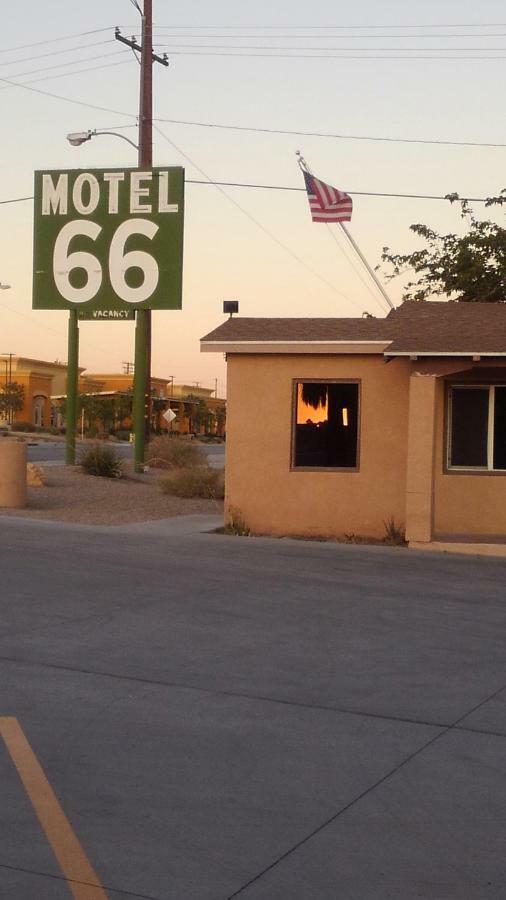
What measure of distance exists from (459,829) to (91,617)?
19.6ft

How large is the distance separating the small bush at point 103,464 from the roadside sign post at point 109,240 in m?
3.51

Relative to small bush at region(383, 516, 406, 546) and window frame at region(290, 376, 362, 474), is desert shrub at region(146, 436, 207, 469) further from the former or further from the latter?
small bush at region(383, 516, 406, 546)

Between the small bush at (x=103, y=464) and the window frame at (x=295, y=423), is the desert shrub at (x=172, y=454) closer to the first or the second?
the small bush at (x=103, y=464)

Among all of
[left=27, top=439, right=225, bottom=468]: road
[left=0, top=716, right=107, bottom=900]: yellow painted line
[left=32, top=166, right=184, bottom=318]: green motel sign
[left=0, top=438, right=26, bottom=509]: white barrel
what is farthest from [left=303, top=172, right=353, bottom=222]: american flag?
[left=0, top=716, right=107, bottom=900]: yellow painted line

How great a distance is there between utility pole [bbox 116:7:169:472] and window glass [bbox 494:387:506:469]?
13.4 m

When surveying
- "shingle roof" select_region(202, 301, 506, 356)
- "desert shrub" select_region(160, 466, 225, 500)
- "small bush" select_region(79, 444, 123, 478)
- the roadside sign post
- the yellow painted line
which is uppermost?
the roadside sign post

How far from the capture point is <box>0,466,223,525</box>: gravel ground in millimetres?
22688

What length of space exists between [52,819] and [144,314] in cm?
2633

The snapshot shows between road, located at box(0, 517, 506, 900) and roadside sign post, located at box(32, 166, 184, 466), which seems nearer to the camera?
road, located at box(0, 517, 506, 900)

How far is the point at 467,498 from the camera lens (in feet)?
64.1

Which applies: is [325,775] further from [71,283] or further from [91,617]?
[71,283]

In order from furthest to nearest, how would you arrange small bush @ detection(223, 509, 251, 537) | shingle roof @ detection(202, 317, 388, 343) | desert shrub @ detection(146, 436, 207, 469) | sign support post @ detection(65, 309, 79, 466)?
desert shrub @ detection(146, 436, 207, 469) → sign support post @ detection(65, 309, 79, 466) → small bush @ detection(223, 509, 251, 537) → shingle roof @ detection(202, 317, 388, 343)

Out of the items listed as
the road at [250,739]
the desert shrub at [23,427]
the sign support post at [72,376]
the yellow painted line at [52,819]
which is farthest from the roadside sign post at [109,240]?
the desert shrub at [23,427]

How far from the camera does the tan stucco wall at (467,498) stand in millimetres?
19438
